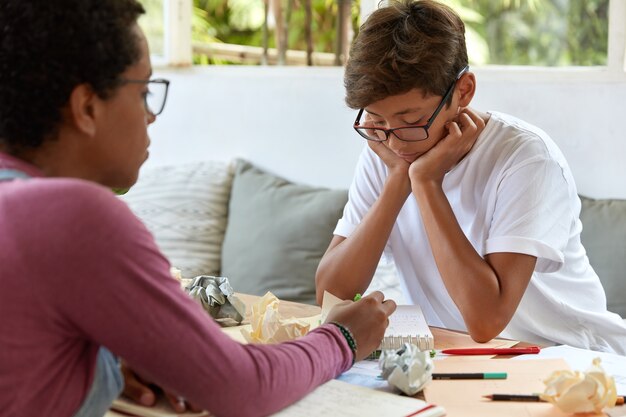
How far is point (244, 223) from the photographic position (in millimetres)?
3346

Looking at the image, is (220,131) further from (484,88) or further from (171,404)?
(171,404)

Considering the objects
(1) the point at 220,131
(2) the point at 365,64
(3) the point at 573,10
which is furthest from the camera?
(1) the point at 220,131

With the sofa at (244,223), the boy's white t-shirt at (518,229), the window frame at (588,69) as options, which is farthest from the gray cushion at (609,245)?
the boy's white t-shirt at (518,229)

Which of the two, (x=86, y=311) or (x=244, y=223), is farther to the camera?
(x=244, y=223)

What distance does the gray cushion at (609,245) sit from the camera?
8.61ft

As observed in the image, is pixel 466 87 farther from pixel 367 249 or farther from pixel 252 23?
pixel 252 23

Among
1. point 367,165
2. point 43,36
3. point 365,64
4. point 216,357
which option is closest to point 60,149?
point 43,36

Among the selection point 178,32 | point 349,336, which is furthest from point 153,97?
point 178,32

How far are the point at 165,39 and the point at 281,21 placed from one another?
515 millimetres

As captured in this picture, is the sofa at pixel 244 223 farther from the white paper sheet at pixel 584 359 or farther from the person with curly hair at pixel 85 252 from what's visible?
the person with curly hair at pixel 85 252

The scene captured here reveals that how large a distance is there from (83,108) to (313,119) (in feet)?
7.72

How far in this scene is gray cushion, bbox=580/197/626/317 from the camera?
262cm

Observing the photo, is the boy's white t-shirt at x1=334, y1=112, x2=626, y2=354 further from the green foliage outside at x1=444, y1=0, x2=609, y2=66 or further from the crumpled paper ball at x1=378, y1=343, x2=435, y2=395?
the green foliage outside at x1=444, y1=0, x2=609, y2=66

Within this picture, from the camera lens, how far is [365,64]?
177 cm
